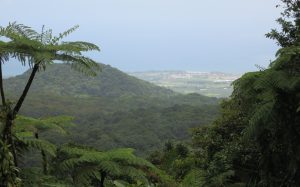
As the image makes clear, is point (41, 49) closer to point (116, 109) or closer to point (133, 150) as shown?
point (133, 150)

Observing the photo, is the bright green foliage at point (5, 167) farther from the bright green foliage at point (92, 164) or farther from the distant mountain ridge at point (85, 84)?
the distant mountain ridge at point (85, 84)

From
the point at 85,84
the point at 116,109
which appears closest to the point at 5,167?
the point at 116,109

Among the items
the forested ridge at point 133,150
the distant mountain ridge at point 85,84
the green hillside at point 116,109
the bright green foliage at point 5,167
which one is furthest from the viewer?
the distant mountain ridge at point 85,84

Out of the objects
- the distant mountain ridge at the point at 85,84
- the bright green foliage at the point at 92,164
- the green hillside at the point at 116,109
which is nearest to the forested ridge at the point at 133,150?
the bright green foliage at the point at 92,164

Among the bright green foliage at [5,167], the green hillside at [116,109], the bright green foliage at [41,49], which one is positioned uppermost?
the bright green foliage at [41,49]

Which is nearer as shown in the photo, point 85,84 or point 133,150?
point 133,150

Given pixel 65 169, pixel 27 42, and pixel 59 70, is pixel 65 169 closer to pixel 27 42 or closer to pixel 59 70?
pixel 27 42

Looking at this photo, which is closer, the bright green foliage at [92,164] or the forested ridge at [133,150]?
the forested ridge at [133,150]

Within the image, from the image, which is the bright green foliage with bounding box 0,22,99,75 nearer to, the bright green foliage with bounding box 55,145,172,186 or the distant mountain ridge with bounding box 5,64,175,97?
the bright green foliage with bounding box 55,145,172,186

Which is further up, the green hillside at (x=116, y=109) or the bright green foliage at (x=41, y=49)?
the bright green foliage at (x=41, y=49)
